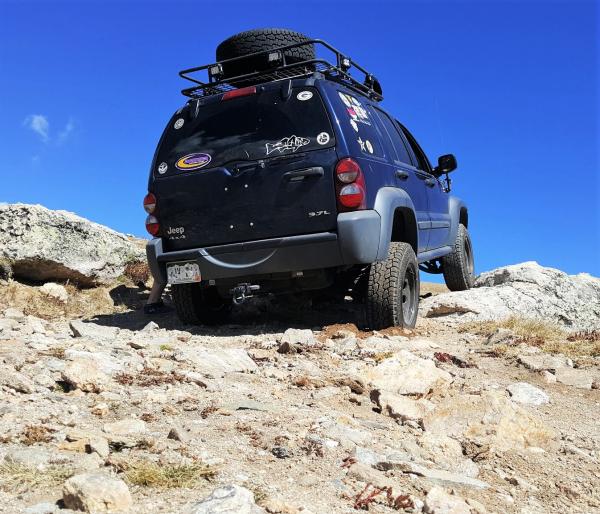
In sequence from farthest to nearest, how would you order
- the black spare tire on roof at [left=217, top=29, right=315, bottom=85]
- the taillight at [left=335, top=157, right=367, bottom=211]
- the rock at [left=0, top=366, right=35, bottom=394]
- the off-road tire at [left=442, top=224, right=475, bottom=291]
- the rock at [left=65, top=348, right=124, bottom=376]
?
the off-road tire at [left=442, top=224, right=475, bottom=291] → the black spare tire on roof at [left=217, top=29, right=315, bottom=85] → the taillight at [left=335, top=157, right=367, bottom=211] → the rock at [left=65, top=348, right=124, bottom=376] → the rock at [left=0, top=366, right=35, bottom=394]

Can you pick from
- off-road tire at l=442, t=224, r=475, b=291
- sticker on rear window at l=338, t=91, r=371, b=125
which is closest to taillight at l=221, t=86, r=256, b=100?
sticker on rear window at l=338, t=91, r=371, b=125

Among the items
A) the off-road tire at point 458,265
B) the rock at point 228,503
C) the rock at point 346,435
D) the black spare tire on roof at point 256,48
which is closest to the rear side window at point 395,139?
the black spare tire on roof at point 256,48

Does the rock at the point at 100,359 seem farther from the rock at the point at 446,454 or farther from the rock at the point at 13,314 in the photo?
the rock at the point at 13,314

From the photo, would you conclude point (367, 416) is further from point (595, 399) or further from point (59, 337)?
point (59, 337)

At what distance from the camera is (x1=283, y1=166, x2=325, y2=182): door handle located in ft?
18.5

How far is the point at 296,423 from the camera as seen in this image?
10.9ft

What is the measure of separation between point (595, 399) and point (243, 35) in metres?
5.22

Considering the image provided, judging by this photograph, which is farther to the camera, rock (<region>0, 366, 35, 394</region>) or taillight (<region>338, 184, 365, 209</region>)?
taillight (<region>338, 184, 365, 209</region>)

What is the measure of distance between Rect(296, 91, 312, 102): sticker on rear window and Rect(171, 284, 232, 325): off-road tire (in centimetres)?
232

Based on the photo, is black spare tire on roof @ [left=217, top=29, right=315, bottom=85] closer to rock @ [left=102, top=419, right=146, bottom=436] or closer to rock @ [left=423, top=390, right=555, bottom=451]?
rock @ [left=423, top=390, right=555, bottom=451]

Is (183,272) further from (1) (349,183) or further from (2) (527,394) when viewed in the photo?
(2) (527,394)

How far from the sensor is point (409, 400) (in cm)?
383

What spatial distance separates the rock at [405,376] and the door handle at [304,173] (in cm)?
189

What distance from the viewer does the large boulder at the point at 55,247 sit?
29.4 ft
